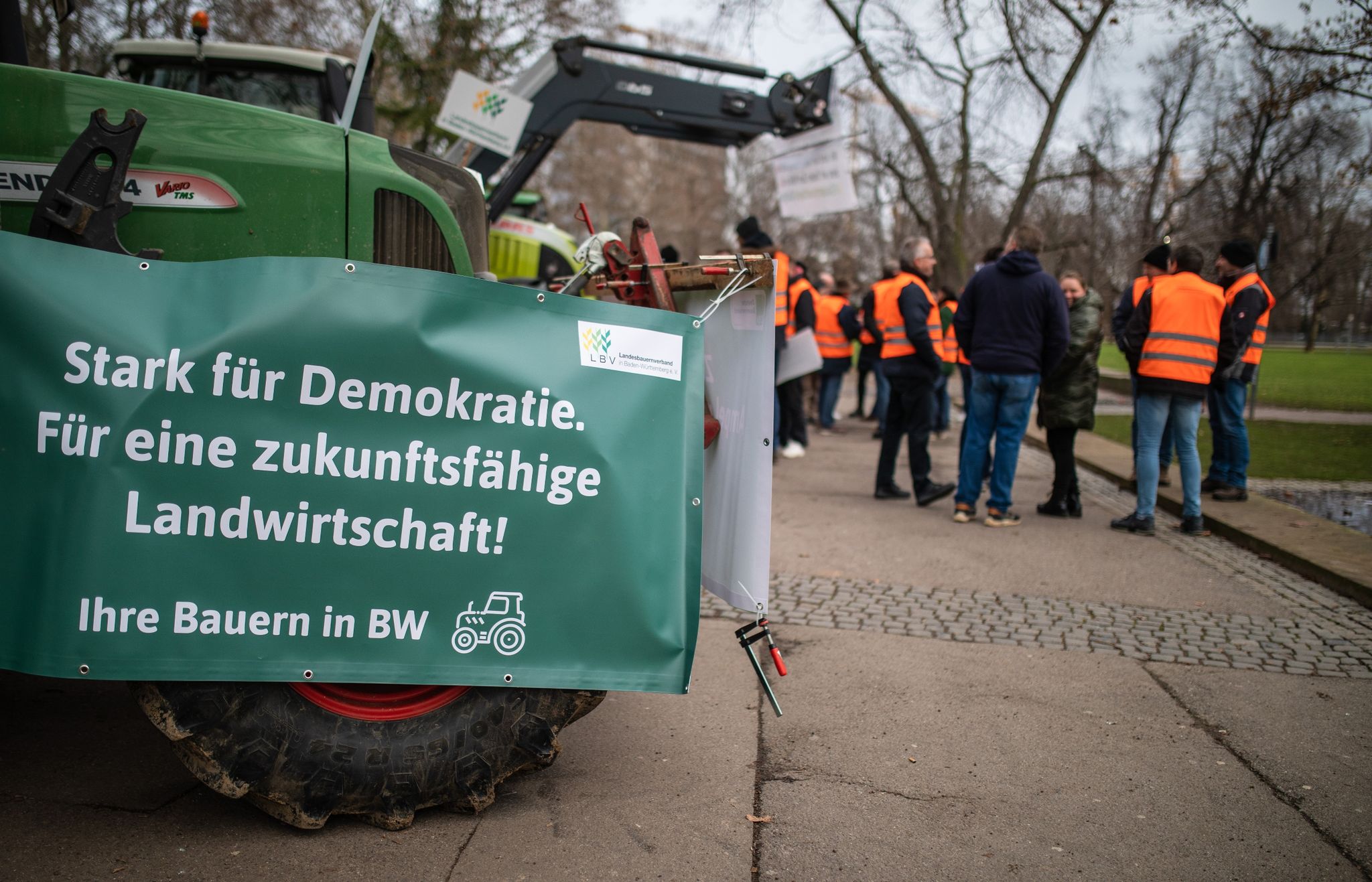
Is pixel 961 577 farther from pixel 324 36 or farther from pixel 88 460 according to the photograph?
pixel 324 36

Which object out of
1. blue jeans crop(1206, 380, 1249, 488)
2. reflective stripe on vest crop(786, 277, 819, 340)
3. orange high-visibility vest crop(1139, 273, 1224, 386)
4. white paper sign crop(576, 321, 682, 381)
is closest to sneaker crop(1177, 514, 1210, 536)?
orange high-visibility vest crop(1139, 273, 1224, 386)

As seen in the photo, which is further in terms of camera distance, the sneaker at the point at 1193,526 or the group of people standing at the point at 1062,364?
the sneaker at the point at 1193,526

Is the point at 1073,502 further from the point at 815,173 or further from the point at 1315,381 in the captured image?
the point at 1315,381

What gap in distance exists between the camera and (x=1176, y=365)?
24.2 ft

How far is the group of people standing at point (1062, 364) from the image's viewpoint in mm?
7383

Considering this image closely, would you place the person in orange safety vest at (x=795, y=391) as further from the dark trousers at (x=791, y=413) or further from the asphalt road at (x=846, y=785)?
the asphalt road at (x=846, y=785)

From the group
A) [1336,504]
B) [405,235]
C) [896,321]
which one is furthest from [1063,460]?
[405,235]

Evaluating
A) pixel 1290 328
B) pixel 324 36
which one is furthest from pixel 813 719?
pixel 1290 328

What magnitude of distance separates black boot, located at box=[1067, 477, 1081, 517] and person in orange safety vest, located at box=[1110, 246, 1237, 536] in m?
0.51

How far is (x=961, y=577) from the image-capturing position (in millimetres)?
6250

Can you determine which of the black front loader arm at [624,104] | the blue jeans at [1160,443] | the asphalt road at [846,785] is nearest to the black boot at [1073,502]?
the blue jeans at [1160,443]

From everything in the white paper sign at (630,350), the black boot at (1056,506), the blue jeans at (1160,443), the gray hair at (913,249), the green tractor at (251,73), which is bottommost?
the black boot at (1056,506)

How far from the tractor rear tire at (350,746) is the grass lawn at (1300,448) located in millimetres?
8382

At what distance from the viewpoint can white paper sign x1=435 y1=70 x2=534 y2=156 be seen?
8.53 metres
